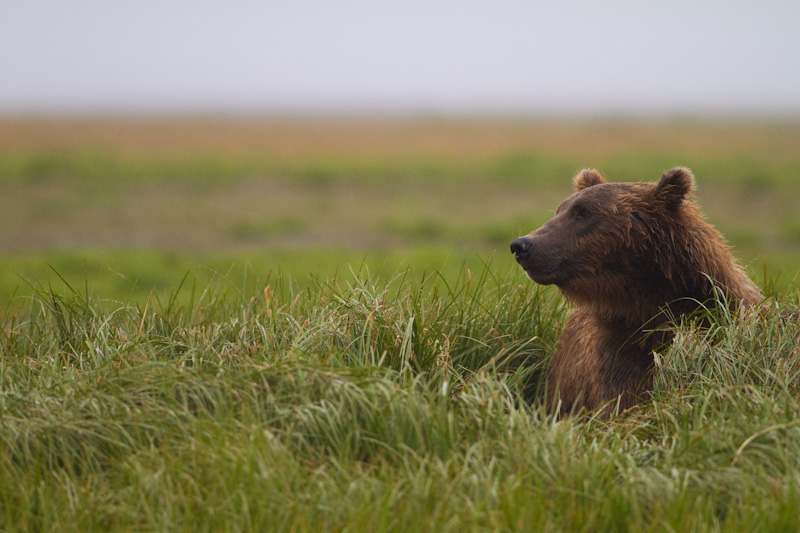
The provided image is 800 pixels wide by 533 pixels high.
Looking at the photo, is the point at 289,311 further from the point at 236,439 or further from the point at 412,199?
the point at 412,199

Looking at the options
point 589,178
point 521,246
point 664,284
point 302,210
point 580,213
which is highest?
point 589,178

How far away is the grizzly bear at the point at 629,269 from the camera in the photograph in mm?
4398

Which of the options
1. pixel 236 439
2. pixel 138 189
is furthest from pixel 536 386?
pixel 138 189

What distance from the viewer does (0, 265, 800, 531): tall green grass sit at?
3023mm

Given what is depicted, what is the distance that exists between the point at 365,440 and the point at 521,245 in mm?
1464

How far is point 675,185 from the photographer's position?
4.47m

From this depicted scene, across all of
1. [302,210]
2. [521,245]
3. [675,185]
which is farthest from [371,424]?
[302,210]

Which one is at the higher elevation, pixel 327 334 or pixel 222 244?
pixel 327 334

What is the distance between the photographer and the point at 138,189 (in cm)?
2252

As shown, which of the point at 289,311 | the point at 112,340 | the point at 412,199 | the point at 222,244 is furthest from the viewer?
the point at 412,199

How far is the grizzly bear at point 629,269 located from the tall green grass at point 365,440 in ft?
0.82

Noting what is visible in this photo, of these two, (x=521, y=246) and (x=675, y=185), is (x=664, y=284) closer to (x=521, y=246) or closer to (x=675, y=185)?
(x=675, y=185)

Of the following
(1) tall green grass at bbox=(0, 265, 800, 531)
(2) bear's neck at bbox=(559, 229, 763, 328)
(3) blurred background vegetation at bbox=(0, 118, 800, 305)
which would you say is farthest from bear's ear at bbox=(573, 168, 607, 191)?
(3) blurred background vegetation at bbox=(0, 118, 800, 305)

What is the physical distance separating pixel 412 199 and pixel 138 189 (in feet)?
22.6
